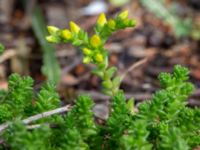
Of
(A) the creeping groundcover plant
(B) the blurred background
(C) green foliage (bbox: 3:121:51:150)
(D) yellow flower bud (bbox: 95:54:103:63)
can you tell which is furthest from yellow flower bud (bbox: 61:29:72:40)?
(B) the blurred background

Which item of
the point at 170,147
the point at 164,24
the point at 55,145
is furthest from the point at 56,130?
the point at 164,24

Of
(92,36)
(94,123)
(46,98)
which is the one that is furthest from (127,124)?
(92,36)

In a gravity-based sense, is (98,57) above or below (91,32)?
below

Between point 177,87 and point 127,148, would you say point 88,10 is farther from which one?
point 127,148

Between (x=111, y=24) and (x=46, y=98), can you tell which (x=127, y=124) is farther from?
(x=111, y=24)

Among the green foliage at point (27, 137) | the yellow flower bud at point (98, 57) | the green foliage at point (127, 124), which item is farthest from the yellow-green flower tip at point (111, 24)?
the green foliage at point (27, 137)

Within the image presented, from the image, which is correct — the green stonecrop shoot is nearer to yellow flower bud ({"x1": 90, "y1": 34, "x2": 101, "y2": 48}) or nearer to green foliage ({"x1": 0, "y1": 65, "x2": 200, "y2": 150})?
yellow flower bud ({"x1": 90, "y1": 34, "x2": 101, "y2": 48})
